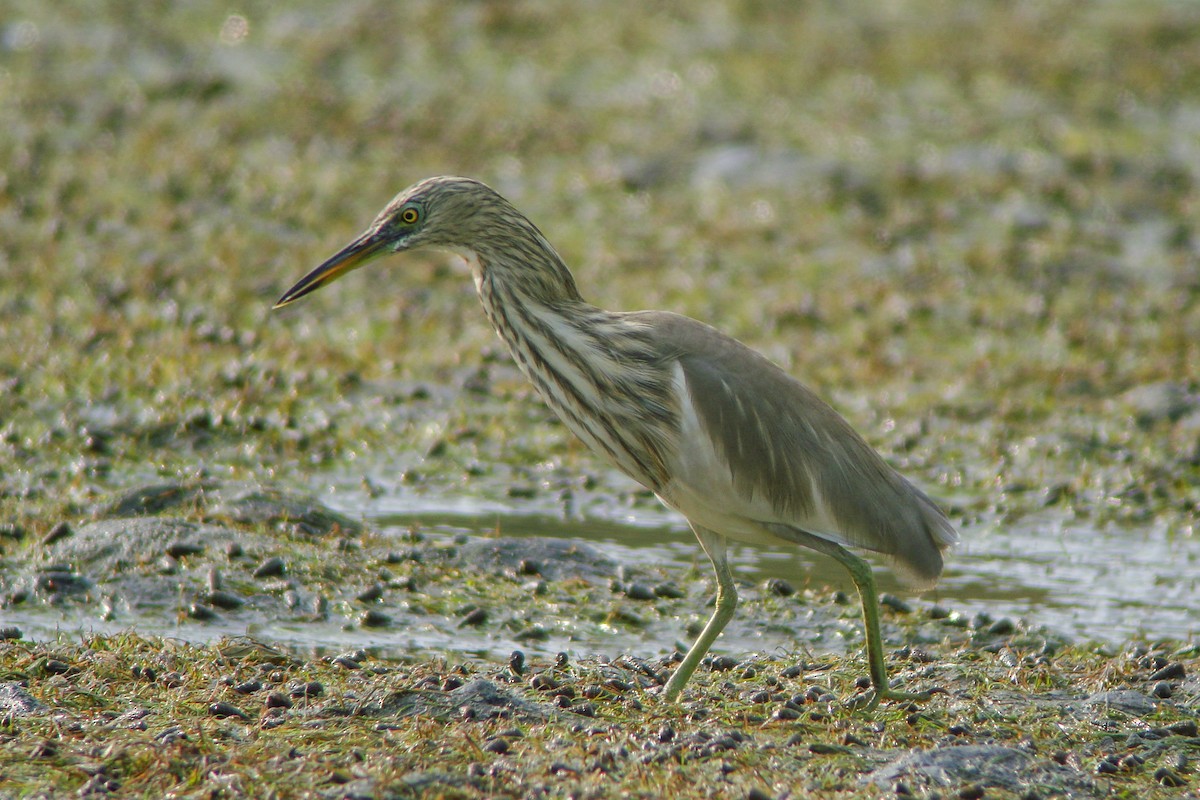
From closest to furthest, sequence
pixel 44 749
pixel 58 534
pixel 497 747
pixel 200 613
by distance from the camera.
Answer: pixel 44 749 < pixel 497 747 < pixel 200 613 < pixel 58 534

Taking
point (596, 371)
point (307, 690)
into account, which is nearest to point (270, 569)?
point (307, 690)

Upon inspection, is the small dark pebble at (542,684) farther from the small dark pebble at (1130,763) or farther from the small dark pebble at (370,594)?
the small dark pebble at (1130,763)

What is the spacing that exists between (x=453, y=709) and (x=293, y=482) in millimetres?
3119

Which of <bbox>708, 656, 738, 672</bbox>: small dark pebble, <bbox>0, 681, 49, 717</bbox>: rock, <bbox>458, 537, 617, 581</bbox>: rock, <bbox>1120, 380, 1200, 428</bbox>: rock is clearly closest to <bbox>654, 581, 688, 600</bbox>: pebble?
<bbox>458, 537, 617, 581</bbox>: rock

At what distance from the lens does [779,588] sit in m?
7.39

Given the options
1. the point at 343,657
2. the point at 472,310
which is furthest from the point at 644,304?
the point at 343,657

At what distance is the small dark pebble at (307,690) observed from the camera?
18.9 feet

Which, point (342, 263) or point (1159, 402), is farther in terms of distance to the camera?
point (1159, 402)

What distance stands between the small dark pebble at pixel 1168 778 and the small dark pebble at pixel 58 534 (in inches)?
180

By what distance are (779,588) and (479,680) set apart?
6.75ft

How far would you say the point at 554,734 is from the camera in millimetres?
5441

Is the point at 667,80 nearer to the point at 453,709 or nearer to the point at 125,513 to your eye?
the point at 125,513

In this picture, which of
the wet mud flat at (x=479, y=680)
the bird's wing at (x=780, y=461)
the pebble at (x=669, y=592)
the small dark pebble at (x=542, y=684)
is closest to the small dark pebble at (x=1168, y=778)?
the wet mud flat at (x=479, y=680)

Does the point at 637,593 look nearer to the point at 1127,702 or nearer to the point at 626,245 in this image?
the point at 1127,702
